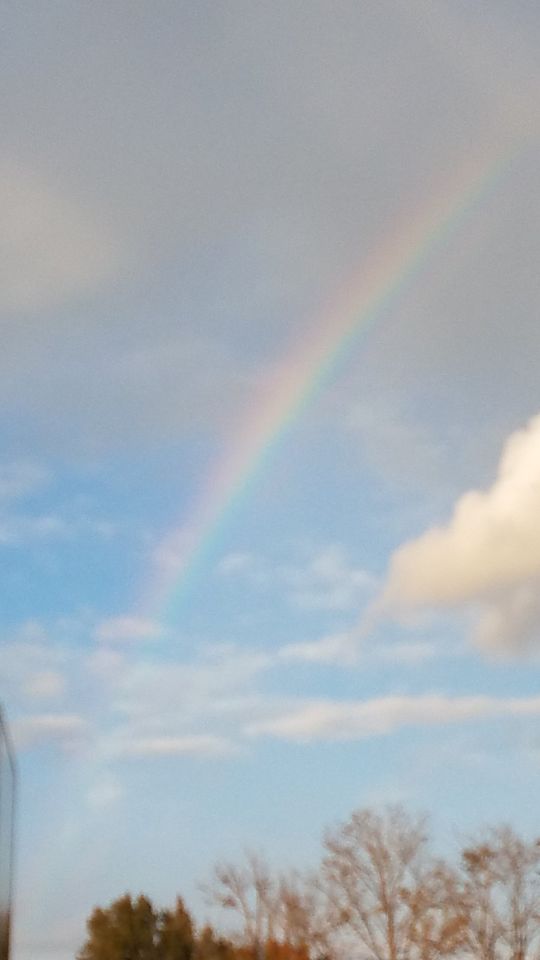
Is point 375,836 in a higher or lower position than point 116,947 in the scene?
higher

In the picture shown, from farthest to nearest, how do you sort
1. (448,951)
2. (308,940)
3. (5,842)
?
(308,940), (448,951), (5,842)

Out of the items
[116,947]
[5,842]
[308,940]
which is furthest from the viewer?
[308,940]

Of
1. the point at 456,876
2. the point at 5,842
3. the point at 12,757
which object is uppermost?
the point at 456,876

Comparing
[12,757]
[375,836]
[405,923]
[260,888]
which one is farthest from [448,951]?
[12,757]

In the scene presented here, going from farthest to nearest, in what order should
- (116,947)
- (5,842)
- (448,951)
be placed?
(448,951) < (116,947) < (5,842)

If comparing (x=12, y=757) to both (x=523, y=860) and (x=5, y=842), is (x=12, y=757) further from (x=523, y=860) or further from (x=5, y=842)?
(x=523, y=860)

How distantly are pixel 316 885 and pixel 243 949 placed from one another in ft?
22.0

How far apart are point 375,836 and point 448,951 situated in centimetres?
793

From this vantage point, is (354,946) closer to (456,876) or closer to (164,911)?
(456,876)

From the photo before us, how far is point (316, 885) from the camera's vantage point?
265 ft

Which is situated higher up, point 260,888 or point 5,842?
point 260,888

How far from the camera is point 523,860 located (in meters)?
77.1

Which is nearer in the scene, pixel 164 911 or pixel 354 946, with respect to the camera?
pixel 164 911

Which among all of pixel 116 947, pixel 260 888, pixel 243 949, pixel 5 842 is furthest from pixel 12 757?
pixel 260 888
